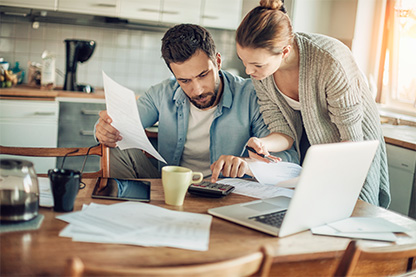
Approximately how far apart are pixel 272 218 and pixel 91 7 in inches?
113

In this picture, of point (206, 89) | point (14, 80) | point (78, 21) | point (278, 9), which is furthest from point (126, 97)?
point (78, 21)

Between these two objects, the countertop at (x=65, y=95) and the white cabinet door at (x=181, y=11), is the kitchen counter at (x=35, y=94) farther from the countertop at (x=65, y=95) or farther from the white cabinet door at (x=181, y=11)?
the white cabinet door at (x=181, y=11)

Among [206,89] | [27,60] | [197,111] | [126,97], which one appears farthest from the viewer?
[27,60]

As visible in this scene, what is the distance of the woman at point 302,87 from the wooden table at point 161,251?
20.7 inches

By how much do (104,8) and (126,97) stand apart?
2.38 meters

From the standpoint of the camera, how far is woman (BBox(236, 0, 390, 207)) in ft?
5.59

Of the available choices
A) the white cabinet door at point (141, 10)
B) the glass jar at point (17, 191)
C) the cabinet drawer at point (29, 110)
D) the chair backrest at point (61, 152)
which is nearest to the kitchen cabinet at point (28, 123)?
the cabinet drawer at point (29, 110)

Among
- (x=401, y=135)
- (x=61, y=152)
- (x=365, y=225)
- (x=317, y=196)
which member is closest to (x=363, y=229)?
(x=365, y=225)

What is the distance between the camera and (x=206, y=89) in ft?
6.57

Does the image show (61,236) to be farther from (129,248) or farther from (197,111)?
(197,111)

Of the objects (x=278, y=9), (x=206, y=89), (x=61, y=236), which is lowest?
(x=61, y=236)

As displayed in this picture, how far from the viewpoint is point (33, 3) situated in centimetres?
349

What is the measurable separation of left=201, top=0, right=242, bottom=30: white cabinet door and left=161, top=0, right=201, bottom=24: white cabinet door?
0.21 ft

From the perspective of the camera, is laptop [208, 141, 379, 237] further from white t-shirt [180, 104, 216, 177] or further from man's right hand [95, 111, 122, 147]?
white t-shirt [180, 104, 216, 177]
